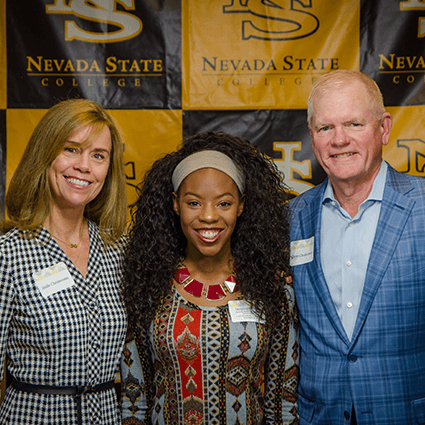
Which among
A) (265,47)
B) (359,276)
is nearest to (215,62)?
(265,47)

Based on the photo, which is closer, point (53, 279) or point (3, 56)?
point (53, 279)

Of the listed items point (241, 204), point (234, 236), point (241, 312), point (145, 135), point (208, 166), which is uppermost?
point (145, 135)

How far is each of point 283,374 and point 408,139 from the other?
1.64 metres

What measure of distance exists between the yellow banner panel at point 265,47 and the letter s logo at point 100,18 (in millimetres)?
331

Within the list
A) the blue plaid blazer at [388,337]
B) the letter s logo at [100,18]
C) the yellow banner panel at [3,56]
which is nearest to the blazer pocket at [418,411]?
the blue plaid blazer at [388,337]

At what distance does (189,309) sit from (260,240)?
448mm

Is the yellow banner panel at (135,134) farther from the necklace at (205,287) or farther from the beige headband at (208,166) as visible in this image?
the necklace at (205,287)

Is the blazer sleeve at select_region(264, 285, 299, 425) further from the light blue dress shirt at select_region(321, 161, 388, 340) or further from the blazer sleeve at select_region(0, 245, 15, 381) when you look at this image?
the blazer sleeve at select_region(0, 245, 15, 381)

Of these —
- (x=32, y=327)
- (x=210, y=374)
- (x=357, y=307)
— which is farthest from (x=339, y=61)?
(x=32, y=327)

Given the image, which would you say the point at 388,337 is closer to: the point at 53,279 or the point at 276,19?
the point at 53,279

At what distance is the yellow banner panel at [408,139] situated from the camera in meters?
2.74

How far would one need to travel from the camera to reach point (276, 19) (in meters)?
2.76

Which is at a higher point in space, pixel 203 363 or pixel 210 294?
pixel 210 294

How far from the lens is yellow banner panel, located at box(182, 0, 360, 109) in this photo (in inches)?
108
